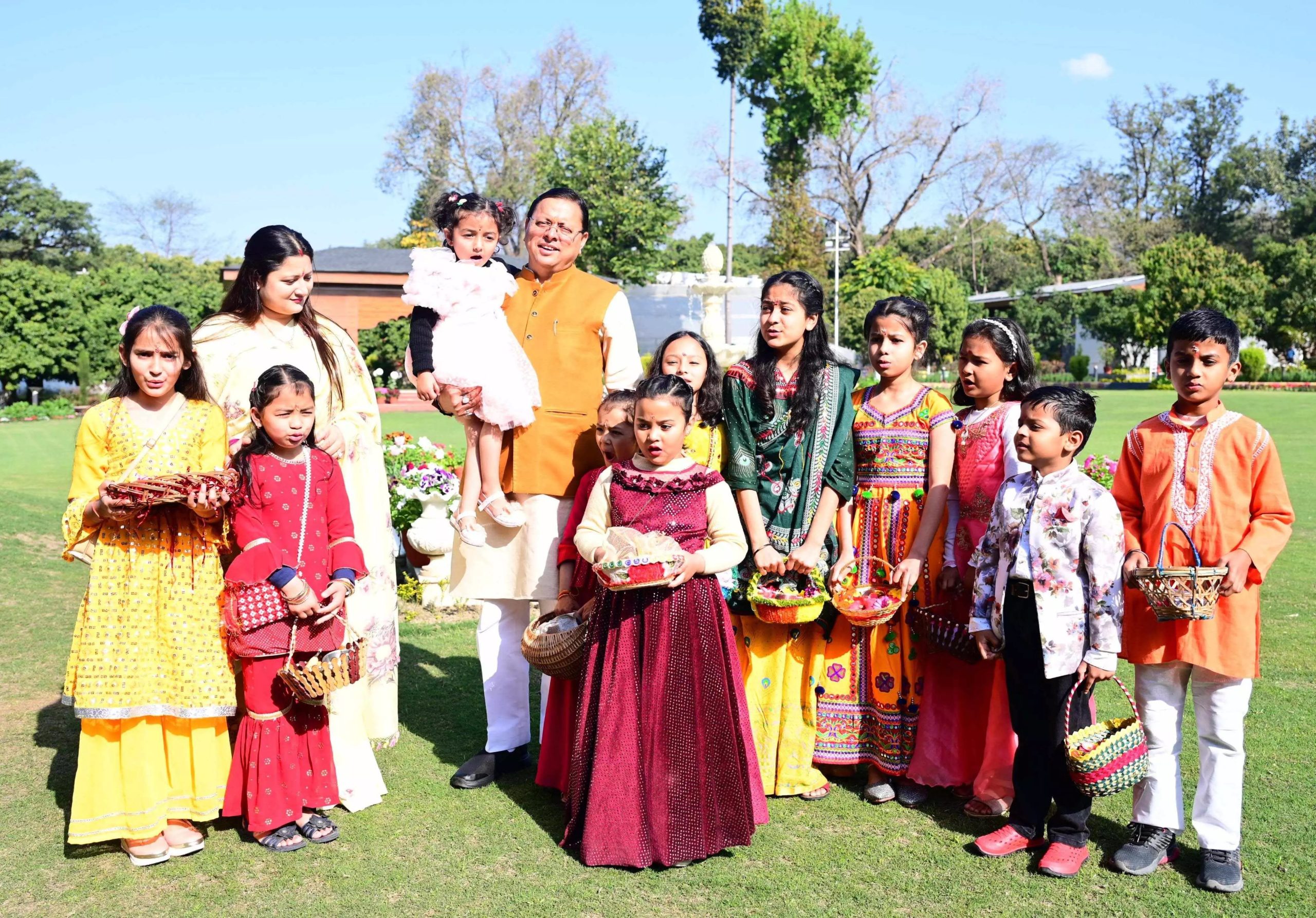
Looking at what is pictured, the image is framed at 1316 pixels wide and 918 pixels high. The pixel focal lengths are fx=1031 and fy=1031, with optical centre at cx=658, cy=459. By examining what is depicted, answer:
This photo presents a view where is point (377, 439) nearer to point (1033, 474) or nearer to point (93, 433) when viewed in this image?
point (93, 433)

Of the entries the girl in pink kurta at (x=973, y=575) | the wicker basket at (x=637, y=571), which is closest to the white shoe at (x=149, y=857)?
the wicker basket at (x=637, y=571)

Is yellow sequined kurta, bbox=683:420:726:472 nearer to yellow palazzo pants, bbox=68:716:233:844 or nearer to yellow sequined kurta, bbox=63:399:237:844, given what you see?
yellow sequined kurta, bbox=63:399:237:844

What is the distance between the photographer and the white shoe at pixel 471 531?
402 centimetres

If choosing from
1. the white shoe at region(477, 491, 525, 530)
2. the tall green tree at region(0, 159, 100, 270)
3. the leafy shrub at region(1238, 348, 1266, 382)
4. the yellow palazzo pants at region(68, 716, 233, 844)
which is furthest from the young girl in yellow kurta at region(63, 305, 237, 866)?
the tall green tree at region(0, 159, 100, 270)

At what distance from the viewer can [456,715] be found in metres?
5.03

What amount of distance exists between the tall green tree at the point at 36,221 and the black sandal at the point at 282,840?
175ft

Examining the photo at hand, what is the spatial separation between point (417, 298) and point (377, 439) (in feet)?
1.93

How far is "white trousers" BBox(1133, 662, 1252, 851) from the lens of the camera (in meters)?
3.24

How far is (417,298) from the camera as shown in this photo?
3.97 meters

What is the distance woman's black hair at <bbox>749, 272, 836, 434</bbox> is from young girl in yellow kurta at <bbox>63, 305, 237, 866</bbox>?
6.45ft

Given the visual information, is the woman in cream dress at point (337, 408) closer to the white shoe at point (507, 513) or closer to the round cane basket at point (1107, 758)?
the white shoe at point (507, 513)

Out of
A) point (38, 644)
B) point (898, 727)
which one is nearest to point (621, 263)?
point (38, 644)

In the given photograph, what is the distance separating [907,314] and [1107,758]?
168cm

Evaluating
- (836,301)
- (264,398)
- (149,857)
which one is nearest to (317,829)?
(149,857)
